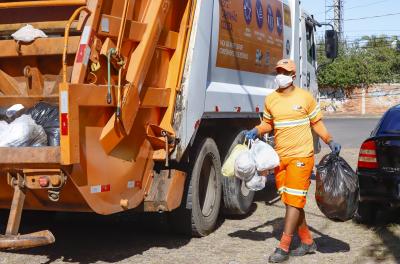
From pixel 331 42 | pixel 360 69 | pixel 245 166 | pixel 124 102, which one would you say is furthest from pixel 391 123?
pixel 360 69

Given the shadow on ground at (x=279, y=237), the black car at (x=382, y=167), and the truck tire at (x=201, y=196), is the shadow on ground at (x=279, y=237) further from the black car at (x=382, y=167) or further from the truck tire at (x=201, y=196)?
the black car at (x=382, y=167)

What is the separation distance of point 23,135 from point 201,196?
2438mm

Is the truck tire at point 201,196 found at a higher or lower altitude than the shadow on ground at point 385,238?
higher

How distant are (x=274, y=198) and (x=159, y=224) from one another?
250 cm

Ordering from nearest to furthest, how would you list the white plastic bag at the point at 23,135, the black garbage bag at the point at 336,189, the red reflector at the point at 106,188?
the white plastic bag at the point at 23,135 → the red reflector at the point at 106,188 → the black garbage bag at the point at 336,189

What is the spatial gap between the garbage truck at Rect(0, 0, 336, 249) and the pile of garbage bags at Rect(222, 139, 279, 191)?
0.46 metres

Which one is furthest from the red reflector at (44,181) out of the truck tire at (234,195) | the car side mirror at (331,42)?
the car side mirror at (331,42)

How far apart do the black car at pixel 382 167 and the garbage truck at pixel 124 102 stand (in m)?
1.50

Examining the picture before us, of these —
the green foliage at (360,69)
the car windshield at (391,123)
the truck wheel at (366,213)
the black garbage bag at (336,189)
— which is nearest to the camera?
the black garbage bag at (336,189)

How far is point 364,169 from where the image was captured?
6371 mm

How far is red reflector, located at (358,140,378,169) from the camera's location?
20.7ft

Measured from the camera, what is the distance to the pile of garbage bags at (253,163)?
5.49 meters

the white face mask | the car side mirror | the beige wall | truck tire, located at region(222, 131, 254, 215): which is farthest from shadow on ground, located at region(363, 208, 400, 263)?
the beige wall

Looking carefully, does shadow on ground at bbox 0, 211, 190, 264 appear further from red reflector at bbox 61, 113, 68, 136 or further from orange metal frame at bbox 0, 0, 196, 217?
red reflector at bbox 61, 113, 68, 136
